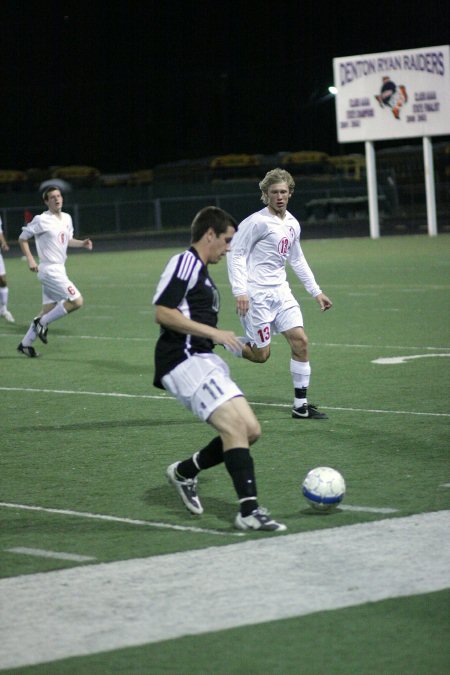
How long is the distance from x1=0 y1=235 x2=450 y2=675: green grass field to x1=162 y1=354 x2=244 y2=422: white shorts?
2.37 feet

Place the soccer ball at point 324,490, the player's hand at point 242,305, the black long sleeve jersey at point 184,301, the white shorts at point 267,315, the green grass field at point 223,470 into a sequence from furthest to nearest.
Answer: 1. the white shorts at point 267,315
2. the player's hand at point 242,305
3. the soccer ball at point 324,490
4. the black long sleeve jersey at point 184,301
5. the green grass field at point 223,470

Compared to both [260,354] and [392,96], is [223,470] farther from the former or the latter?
[392,96]

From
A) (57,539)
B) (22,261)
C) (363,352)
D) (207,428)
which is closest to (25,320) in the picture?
(363,352)

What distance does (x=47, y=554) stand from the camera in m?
6.82

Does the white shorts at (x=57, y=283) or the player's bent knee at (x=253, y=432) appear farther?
the white shorts at (x=57, y=283)

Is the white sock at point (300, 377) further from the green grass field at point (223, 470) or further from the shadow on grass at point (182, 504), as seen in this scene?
the shadow on grass at point (182, 504)

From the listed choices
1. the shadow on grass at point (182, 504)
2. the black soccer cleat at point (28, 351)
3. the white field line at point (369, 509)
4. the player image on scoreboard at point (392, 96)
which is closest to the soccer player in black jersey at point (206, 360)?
the shadow on grass at point (182, 504)

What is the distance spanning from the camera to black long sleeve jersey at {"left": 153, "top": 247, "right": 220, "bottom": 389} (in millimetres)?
7242

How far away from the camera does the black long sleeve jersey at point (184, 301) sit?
7242 mm

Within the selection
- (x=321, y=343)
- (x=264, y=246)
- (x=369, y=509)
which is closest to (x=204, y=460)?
(x=369, y=509)

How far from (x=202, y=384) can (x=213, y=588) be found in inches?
59.8

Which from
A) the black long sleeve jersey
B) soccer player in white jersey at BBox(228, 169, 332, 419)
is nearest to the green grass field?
soccer player in white jersey at BBox(228, 169, 332, 419)

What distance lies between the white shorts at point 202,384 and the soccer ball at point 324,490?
72 cm

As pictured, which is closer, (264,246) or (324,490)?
(324,490)
